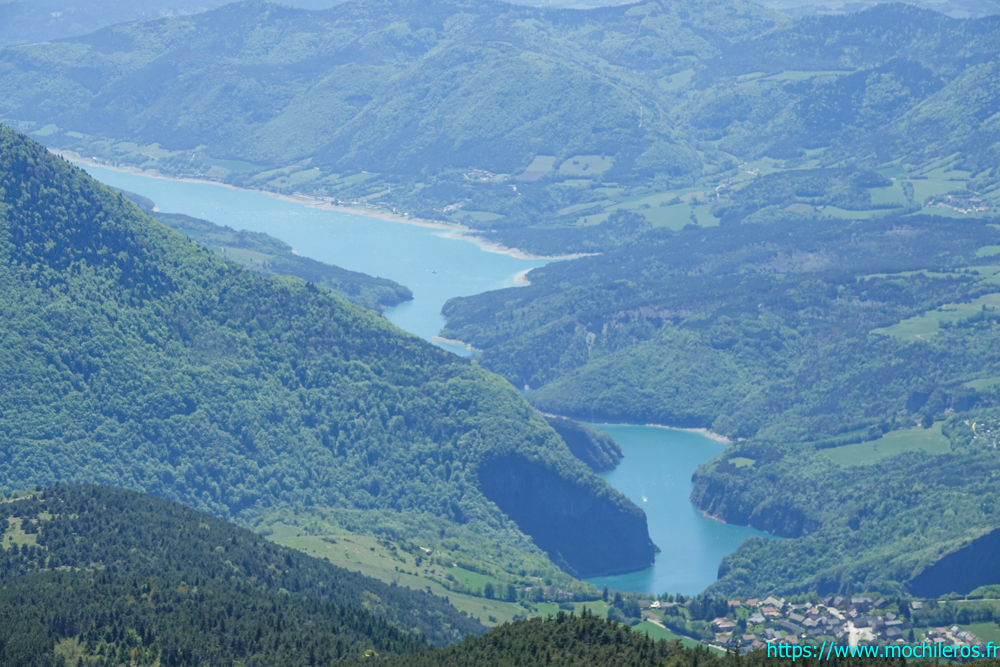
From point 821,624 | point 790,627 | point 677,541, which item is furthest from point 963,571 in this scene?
point 677,541

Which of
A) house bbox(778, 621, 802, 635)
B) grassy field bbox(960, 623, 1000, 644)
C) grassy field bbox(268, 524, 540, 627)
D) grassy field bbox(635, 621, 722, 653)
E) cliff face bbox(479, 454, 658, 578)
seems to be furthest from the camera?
cliff face bbox(479, 454, 658, 578)

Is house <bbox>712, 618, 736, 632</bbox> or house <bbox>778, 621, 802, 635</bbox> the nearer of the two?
house <bbox>778, 621, 802, 635</bbox>

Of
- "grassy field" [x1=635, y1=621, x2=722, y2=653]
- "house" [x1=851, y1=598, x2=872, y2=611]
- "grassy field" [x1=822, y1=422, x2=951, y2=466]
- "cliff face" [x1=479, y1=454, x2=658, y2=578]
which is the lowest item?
"grassy field" [x1=635, y1=621, x2=722, y2=653]

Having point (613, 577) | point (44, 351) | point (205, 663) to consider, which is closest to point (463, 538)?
point (613, 577)

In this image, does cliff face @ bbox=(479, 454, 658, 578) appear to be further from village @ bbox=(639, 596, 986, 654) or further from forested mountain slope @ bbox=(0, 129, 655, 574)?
village @ bbox=(639, 596, 986, 654)

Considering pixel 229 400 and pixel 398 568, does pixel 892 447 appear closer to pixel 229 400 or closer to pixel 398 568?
pixel 398 568

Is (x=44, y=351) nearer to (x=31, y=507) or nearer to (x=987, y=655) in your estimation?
(x=31, y=507)

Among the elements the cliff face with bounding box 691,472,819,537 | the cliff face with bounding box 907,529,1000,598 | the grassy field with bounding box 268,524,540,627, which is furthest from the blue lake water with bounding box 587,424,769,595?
the grassy field with bounding box 268,524,540,627

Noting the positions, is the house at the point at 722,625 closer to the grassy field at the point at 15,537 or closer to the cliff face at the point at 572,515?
the cliff face at the point at 572,515
